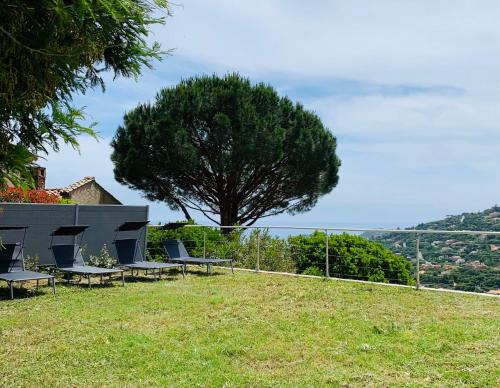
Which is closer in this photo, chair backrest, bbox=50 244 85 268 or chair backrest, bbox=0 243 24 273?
chair backrest, bbox=0 243 24 273

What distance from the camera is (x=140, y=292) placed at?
34.0ft

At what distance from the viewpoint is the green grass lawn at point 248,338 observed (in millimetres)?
5266

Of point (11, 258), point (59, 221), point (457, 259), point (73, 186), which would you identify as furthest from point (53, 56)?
point (73, 186)

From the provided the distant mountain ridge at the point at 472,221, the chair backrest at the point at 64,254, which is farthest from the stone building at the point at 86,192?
the distant mountain ridge at the point at 472,221

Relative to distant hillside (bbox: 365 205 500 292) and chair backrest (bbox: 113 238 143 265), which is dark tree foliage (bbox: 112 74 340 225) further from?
distant hillside (bbox: 365 205 500 292)

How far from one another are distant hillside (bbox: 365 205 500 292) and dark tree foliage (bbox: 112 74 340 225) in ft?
40.0

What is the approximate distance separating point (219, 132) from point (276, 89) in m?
4.11

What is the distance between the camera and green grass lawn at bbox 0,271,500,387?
527 centimetres

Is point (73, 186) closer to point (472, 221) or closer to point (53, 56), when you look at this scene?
point (472, 221)

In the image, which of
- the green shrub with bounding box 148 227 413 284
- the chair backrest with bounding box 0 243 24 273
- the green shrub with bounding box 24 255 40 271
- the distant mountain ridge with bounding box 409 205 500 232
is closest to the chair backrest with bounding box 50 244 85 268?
the chair backrest with bounding box 0 243 24 273

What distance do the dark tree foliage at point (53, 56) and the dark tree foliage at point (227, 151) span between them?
56.9 ft

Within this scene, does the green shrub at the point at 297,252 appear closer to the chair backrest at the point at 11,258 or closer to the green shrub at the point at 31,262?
the green shrub at the point at 31,262

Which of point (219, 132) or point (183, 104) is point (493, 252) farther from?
point (183, 104)

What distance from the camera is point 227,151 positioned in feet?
76.4
